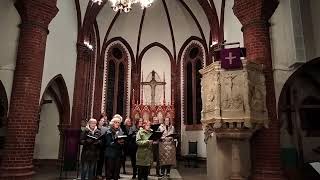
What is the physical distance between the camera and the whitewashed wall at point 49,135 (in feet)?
35.9

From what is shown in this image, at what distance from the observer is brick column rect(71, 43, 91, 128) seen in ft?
35.9

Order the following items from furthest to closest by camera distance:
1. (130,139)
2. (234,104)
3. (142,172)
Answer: (130,139) → (142,172) → (234,104)

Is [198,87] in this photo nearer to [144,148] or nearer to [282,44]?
[282,44]

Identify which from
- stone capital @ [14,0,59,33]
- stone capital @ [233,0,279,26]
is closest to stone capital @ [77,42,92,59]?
stone capital @ [14,0,59,33]

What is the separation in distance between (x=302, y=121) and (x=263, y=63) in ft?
9.67

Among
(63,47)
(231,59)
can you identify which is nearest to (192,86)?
(63,47)

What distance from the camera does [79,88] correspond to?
11219 mm

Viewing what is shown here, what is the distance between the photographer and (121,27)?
597 inches

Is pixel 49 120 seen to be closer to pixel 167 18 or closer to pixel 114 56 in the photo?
pixel 114 56

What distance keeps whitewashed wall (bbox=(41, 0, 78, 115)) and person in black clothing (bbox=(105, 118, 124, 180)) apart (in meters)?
3.11

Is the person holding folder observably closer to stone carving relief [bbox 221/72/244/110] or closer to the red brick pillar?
stone carving relief [bbox 221/72/244/110]

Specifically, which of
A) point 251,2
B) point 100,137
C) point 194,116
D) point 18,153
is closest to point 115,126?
point 100,137

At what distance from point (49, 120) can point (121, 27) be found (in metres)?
6.48

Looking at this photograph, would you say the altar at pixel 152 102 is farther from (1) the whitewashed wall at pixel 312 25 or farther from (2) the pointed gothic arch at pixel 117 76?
(1) the whitewashed wall at pixel 312 25
